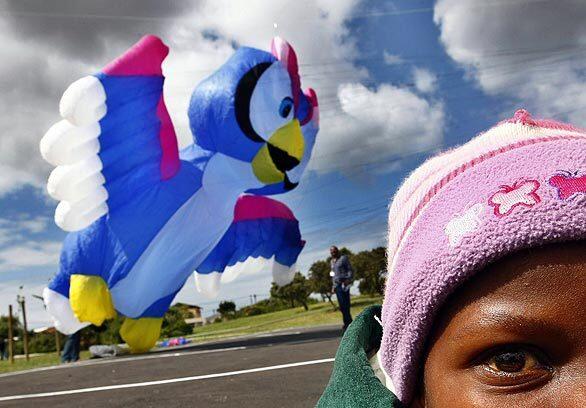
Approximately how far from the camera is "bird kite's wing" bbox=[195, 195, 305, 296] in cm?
995

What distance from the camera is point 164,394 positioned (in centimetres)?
445

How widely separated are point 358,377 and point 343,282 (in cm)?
768

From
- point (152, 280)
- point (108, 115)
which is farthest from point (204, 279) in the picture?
point (108, 115)

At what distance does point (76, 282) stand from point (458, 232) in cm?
866

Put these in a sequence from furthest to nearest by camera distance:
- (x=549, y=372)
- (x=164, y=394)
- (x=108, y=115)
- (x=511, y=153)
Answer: (x=108, y=115)
(x=164, y=394)
(x=511, y=153)
(x=549, y=372)

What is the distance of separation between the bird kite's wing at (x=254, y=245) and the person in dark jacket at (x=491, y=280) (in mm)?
8993

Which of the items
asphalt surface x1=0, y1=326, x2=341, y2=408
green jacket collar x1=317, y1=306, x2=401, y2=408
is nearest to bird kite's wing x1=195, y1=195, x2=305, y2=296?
asphalt surface x1=0, y1=326, x2=341, y2=408

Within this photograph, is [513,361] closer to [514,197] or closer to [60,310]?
[514,197]

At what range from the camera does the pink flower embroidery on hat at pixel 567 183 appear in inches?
29.2

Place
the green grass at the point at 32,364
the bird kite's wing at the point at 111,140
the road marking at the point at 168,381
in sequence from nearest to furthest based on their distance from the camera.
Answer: the road marking at the point at 168,381, the bird kite's wing at the point at 111,140, the green grass at the point at 32,364

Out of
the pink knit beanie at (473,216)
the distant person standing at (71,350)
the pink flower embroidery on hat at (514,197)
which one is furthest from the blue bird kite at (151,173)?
the pink flower embroidery on hat at (514,197)

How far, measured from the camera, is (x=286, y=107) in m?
8.98

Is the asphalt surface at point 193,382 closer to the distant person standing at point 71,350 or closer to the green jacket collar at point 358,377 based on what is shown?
the green jacket collar at point 358,377

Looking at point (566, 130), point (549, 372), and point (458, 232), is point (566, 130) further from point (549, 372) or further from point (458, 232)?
point (549, 372)
